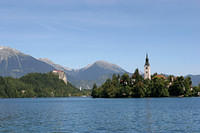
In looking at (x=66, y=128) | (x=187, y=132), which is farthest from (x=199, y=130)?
(x=66, y=128)

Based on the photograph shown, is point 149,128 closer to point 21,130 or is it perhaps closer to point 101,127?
point 101,127

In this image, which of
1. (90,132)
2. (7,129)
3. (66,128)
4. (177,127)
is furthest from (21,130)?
(177,127)

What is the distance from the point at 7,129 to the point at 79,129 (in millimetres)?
13227

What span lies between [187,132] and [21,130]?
28.6 meters

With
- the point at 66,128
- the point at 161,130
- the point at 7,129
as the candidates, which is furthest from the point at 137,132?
the point at 7,129

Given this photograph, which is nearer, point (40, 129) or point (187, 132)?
point (187, 132)

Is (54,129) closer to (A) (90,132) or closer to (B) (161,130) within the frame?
(A) (90,132)

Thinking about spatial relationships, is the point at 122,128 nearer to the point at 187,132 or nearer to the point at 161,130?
the point at 161,130

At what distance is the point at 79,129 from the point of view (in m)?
57.0

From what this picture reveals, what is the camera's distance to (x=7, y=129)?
58125 millimetres

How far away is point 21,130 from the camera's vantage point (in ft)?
186

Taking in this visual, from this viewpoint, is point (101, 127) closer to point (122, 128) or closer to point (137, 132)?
point (122, 128)

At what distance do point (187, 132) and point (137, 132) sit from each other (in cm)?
814

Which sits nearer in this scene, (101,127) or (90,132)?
(90,132)
